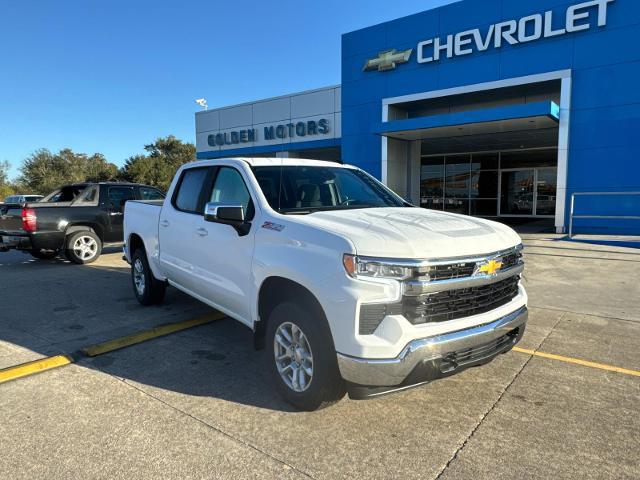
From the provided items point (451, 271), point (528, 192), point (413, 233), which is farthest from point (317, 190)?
point (528, 192)

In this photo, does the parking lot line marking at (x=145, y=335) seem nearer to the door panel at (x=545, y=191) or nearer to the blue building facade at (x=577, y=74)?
the blue building facade at (x=577, y=74)

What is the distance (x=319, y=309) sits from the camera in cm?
314

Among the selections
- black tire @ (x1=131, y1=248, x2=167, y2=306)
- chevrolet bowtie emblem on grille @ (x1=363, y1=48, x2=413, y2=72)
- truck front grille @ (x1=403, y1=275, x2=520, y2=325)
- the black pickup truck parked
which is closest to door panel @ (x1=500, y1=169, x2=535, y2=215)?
chevrolet bowtie emblem on grille @ (x1=363, y1=48, x2=413, y2=72)

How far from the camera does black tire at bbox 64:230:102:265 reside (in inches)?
405

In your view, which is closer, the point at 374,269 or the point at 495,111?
the point at 374,269

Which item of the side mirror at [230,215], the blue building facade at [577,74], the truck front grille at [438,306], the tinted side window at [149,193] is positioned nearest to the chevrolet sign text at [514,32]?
the blue building facade at [577,74]

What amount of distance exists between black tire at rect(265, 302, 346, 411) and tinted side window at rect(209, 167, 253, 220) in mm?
1017

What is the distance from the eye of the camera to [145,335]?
513cm

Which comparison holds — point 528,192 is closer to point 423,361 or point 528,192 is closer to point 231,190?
point 231,190

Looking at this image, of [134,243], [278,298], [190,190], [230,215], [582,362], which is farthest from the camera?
[134,243]

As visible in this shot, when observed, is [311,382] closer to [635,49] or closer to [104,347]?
[104,347]

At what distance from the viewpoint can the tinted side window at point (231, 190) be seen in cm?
422

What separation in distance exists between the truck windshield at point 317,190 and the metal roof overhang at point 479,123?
1124 centimetres

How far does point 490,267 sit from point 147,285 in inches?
182
